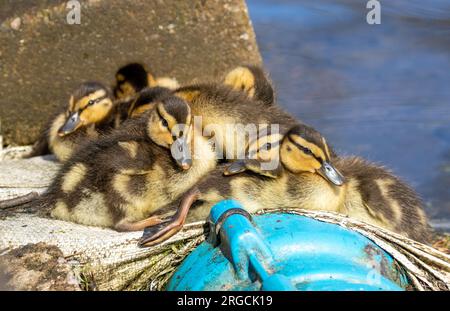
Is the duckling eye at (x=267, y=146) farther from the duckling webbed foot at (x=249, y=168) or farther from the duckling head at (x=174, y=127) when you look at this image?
the duckling head at (x=174, y=127)

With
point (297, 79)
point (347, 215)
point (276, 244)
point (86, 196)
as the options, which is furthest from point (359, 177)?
point (297, 79)

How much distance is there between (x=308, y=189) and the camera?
2.82 metres

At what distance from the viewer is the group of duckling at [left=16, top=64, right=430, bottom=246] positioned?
9.14 ft

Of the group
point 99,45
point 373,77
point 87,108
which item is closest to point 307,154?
point 87,108

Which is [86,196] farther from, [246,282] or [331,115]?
[331,115]

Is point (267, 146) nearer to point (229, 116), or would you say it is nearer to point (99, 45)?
point (229, 116)

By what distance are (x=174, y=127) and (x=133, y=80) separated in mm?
1162

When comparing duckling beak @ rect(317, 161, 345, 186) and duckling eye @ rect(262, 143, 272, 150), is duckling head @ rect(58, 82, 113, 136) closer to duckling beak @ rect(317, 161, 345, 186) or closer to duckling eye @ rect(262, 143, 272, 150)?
duckling eye @ rect(262, 143, 272, 150)

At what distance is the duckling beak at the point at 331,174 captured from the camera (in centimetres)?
276

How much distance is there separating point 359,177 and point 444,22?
15.5 feet

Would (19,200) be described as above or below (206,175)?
below

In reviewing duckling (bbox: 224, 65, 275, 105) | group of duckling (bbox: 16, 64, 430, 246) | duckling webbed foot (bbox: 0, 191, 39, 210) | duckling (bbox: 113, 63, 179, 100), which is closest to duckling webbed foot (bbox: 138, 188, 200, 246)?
group of duckling (bbox: 16, 64, 430, 246)

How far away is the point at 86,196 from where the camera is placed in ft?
9.58

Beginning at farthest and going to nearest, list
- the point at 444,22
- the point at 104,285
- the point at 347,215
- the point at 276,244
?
1. the point at 444,22
2. the point at 347,215
3. the point at 104,285
4. the point at 276,244
